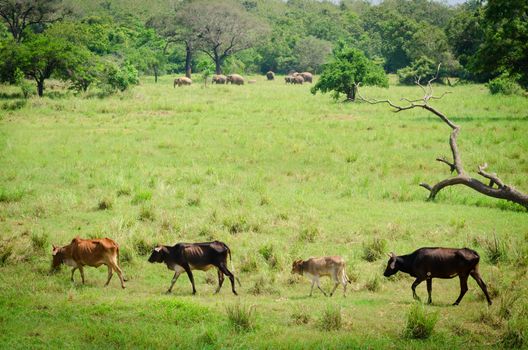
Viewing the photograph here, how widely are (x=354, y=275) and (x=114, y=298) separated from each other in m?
4.20

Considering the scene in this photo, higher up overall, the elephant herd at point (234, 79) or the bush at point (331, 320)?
the elephant herd at point (234, 79)

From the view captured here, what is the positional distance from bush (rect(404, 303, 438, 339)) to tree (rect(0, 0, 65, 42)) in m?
62.4

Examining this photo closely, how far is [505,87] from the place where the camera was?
40.7 metres

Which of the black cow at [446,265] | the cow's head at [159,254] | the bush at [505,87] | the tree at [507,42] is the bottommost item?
the cow's head at [159,254]

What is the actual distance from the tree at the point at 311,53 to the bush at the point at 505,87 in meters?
40.5

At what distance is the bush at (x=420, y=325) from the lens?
847 centimetres

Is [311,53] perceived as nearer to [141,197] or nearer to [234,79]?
[234,79]

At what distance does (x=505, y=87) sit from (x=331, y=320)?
1414 inches

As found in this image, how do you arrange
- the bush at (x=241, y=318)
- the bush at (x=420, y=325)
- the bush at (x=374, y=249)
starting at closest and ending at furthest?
the bush at (x=420, y=325) < the bush at (x=241, y=318) < the bush at (x=374, y=249)

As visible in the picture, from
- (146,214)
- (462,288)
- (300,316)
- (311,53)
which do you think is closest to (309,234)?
(146,214)

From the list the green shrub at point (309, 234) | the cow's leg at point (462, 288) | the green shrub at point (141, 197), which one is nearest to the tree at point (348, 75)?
the green shrub at point (141, 197)

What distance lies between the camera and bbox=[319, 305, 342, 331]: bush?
346 inches

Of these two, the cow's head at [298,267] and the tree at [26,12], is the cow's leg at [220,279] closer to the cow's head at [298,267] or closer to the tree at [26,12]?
the cow's head at [298,267]

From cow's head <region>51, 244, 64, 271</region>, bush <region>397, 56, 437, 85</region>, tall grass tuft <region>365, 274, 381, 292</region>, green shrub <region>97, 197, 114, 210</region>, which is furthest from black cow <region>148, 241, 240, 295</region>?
bush <region>397, 56, 437, 85</region>
